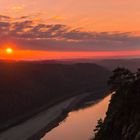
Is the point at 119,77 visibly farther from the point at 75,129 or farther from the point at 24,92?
the point at 24,92

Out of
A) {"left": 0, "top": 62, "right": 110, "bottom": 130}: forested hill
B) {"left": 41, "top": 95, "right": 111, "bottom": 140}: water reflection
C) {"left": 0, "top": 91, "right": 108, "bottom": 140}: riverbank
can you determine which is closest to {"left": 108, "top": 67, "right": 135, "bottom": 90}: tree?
{"left": 41, "top": 95, "right": 111, "bottom": 140}: water reflection

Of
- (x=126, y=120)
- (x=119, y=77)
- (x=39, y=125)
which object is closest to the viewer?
(x=126, y=120)

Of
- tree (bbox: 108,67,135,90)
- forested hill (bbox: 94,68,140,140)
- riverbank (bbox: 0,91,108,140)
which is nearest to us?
forested hill (bbox: 94,68,140,140)

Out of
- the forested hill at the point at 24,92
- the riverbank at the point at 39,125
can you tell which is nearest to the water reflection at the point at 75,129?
the riverbank at the point at 39,125

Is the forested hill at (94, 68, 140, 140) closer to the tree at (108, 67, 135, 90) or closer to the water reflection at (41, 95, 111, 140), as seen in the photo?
the tree at (108, 67, 135, 90)

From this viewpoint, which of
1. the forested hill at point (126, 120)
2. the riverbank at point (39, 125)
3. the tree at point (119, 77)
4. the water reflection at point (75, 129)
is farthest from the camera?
the riverbank at point (39, 125)

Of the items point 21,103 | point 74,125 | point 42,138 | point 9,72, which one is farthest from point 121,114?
point 9,72

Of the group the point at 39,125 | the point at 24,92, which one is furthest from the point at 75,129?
the point at 24,92

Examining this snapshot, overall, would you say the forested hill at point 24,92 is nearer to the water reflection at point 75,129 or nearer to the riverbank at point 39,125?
the riverbank at point 39,125

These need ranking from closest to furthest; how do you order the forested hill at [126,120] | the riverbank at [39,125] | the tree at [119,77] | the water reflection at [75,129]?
the forested hill at [126,120] < the tree at [119,77] < the water reflection at [75,129] < the riverbank at [39,125]
